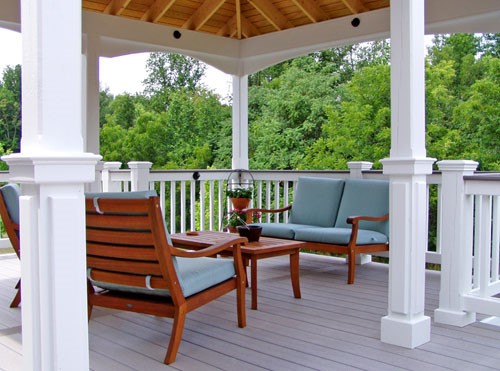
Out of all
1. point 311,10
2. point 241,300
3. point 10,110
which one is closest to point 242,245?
point 241,300

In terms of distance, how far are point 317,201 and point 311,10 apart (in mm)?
2543

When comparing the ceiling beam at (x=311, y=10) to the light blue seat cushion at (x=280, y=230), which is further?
the ceiling beam at (x=311, y=10)

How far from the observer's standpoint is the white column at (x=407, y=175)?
356 cm

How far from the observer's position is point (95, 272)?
11.6ft

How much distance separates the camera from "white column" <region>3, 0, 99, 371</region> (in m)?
2.00

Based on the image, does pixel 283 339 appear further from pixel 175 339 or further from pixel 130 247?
pixel 130 247

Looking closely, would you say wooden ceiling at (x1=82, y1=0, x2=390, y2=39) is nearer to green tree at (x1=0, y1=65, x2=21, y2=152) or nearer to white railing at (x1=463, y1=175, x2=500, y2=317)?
white railing at (x1=463, y1=175, x2=500, y2=317)

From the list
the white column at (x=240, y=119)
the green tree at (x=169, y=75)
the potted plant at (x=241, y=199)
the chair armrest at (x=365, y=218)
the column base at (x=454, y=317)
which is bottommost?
the column base at (x=454, y=317)

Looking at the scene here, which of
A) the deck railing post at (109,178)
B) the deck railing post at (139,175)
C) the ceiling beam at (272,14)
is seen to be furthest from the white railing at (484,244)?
the deck railing post at (109,178)

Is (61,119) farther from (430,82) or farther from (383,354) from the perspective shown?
(430,82)

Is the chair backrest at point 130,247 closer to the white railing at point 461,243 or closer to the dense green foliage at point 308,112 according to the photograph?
the white railing at point 461,243

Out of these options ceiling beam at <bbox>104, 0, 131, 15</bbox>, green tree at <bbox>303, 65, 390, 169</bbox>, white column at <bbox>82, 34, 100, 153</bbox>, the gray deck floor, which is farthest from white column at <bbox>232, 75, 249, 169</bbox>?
green tree at <bbox>303, 65, 390, 169</bbox>

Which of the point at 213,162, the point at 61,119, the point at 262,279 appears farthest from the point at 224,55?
the point at 213,162

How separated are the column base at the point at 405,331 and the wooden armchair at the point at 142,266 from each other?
109 centimetres
